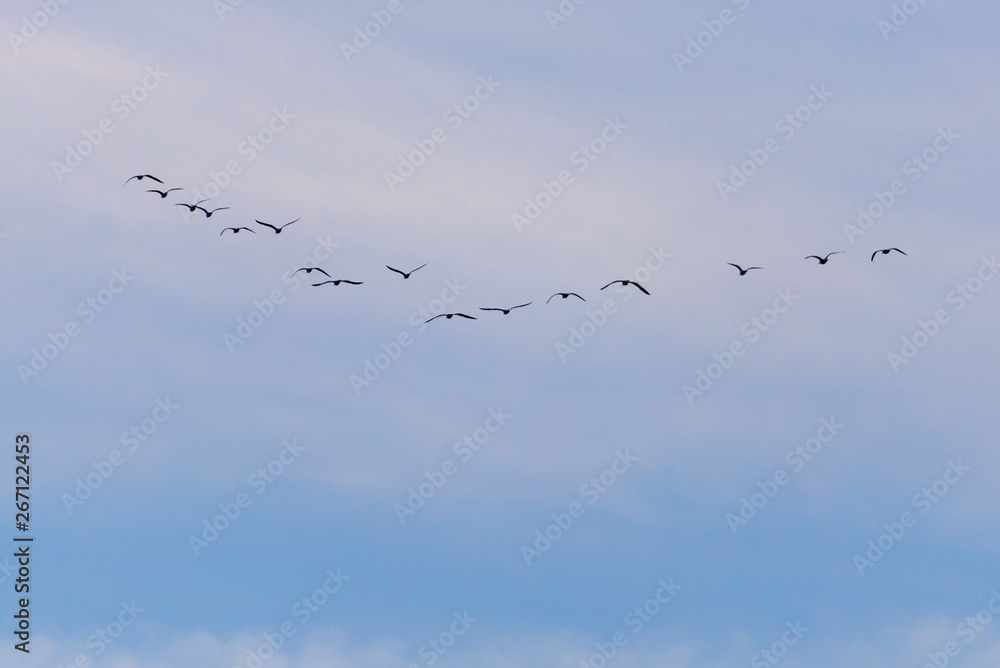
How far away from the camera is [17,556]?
86.4 m

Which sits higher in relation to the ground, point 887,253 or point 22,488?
point 887,253

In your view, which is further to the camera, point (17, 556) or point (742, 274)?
point (742, 274)

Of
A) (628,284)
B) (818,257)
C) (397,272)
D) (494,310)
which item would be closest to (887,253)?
(818,257)

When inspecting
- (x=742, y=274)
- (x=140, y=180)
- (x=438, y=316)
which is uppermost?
(x=742, y=274)

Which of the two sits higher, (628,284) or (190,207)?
(628,284)

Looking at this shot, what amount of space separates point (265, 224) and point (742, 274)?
3233 cm

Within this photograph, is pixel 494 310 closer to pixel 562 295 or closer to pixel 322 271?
pixel 562 295

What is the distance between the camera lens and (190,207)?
92.6m

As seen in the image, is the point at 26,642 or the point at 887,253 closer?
the point at 26,642

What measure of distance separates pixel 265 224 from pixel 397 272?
9292mm

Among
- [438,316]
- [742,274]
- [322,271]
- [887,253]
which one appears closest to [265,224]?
[322,271]

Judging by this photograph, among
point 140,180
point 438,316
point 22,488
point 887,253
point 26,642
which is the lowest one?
point 26,642

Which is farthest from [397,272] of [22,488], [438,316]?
[22,488]

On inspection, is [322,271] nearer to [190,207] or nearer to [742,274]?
[190,207]
